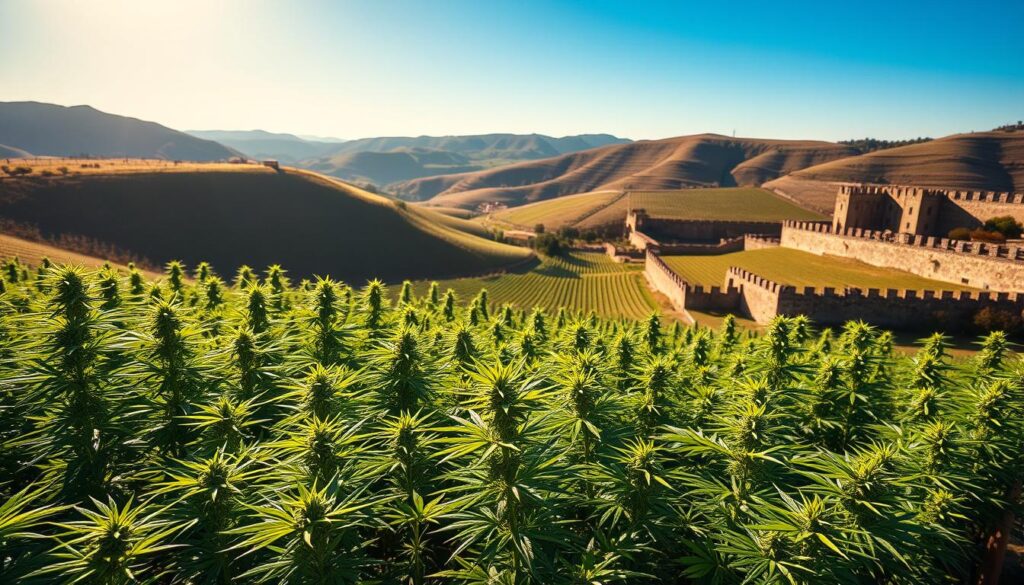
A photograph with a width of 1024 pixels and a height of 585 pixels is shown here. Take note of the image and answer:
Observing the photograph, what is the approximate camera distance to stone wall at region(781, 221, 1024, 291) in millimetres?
40500

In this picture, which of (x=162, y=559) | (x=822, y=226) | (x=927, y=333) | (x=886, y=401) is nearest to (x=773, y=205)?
(x=822, y=226)

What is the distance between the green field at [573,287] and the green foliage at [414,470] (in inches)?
2037

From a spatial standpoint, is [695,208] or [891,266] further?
[695,208]

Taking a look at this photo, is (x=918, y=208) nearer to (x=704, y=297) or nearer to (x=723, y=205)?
(x=704, y=297)

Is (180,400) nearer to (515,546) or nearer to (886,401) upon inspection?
(515,546)

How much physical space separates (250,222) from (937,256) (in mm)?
110553

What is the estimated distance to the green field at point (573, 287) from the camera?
224 feet

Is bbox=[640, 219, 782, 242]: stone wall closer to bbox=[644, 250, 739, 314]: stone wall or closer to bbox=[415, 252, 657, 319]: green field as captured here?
bbox=[415, 252, 657, 319]: green field

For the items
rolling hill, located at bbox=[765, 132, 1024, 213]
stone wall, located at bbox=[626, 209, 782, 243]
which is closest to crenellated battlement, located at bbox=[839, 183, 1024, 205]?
stone wall, located at bbox=[626, 209, 782, 243]

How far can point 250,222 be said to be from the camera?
3733 inches

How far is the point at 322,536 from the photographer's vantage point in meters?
3.97

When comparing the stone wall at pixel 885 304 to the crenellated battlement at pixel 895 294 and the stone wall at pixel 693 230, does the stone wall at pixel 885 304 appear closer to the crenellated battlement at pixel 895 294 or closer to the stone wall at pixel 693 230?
the crenellated battlement at pixel 895 294

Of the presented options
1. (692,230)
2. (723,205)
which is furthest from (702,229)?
(723,205)

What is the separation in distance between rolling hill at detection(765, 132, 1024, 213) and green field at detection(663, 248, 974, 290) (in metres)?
112
